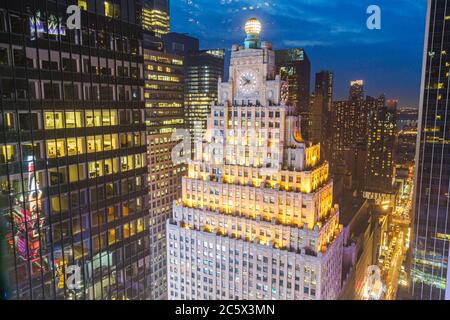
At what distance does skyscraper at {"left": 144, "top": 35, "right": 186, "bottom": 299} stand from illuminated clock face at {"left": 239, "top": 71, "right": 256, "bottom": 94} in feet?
43.4

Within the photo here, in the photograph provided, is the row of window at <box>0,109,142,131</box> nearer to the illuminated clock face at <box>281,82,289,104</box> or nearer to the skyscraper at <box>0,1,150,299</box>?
the skyscraper at <box>0,1,150,299</box>

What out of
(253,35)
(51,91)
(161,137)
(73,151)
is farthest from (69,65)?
(161,137)

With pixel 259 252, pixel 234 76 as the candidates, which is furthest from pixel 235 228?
pixel 234 76

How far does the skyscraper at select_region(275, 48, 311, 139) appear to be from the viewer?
74.4 ft

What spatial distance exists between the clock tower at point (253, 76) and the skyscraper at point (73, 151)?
45.4 ft

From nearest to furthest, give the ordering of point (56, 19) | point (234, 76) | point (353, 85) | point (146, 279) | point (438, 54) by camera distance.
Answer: point (56, 19) < point (146, 279) < point (353, 85) < point (234, 76) < point (438, 54)

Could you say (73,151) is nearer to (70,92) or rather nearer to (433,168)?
(70,92)

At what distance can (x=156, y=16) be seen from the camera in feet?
135

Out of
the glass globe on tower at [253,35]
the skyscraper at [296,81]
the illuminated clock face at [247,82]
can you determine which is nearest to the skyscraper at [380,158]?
the skyscraper at [296,81]

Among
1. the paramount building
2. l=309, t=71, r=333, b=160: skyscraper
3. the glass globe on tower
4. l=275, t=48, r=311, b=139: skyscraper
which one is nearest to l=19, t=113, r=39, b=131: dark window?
l=309, t=71, r=333, b=160: skyscraper

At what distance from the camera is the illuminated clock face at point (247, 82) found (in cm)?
2388

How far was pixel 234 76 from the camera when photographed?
80.1 feet
